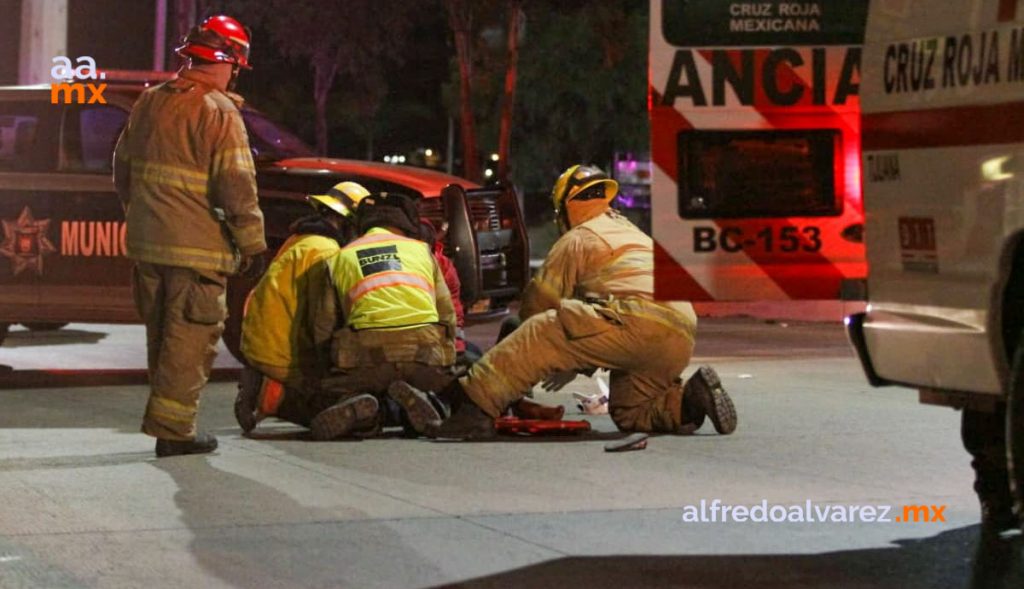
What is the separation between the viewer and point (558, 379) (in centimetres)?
978

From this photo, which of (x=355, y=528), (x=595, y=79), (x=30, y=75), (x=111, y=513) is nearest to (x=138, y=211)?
(x=111, y=513)

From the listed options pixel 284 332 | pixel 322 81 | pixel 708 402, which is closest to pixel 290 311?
pixel 284 332

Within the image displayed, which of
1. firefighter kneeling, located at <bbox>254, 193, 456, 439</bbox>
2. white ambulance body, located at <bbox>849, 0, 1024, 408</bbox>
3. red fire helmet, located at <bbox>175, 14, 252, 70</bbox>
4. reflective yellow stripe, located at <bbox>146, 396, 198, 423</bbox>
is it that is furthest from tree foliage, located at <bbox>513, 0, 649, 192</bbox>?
white ambulance body, located at <bbox>849, 0, 1024, 408</bbox>

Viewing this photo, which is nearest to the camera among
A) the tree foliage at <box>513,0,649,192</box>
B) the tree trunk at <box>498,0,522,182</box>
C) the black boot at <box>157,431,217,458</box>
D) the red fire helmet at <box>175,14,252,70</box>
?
the black boot at <box>157,431,217,458</box>

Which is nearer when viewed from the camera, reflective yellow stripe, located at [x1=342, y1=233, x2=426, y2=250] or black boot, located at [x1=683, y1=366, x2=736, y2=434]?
black boot, located at [x1=683, y1=366, x2=736, y2=434]

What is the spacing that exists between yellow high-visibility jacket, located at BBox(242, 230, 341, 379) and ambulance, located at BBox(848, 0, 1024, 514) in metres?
4.34

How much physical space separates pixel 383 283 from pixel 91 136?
4187 millimetres

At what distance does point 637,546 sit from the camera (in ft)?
21.8

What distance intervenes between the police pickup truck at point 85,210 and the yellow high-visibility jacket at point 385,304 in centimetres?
281

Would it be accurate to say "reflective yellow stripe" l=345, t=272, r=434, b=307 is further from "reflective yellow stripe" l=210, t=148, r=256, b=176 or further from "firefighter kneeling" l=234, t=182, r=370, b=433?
"reflective yellow stripe" l=210, t=148, r=256, b=176

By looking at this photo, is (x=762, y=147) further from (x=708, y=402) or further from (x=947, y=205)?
(x=708, y=402)

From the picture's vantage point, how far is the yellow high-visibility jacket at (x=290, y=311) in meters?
9.84

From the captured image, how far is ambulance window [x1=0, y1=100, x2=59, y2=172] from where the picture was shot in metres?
12.8

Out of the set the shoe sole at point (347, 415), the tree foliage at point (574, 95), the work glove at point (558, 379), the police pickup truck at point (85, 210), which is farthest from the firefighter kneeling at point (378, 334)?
the tree foliage at point (574, 95)
